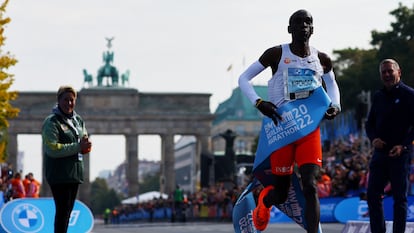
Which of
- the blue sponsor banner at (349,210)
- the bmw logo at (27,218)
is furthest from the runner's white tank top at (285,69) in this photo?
the blue sponsor banner at (349,210)

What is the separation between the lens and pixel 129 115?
342 ft

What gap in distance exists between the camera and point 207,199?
48344mm

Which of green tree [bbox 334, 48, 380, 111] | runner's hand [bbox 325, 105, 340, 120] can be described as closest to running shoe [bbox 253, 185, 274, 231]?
runner's hand [bbox 325, 105, 340, 120]

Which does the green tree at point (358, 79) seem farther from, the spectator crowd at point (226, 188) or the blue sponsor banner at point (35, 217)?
the blue sponsor banner at point (35, 217)

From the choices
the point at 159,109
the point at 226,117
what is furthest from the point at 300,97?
the point at 226,117

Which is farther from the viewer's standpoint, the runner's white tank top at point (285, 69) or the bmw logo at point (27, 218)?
the bmw logo at point (27, 218)

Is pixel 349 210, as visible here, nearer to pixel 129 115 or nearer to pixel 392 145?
pixel 392 145

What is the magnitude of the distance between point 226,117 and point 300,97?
17783 cm

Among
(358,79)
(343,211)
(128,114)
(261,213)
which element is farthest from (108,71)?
(261,213)

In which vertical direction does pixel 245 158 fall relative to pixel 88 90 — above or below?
below

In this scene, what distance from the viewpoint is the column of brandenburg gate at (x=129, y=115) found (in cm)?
10088

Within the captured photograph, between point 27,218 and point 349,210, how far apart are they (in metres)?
9.16

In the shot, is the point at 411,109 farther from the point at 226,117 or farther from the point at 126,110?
the point at 226,117

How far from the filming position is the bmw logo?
53.6 ft
